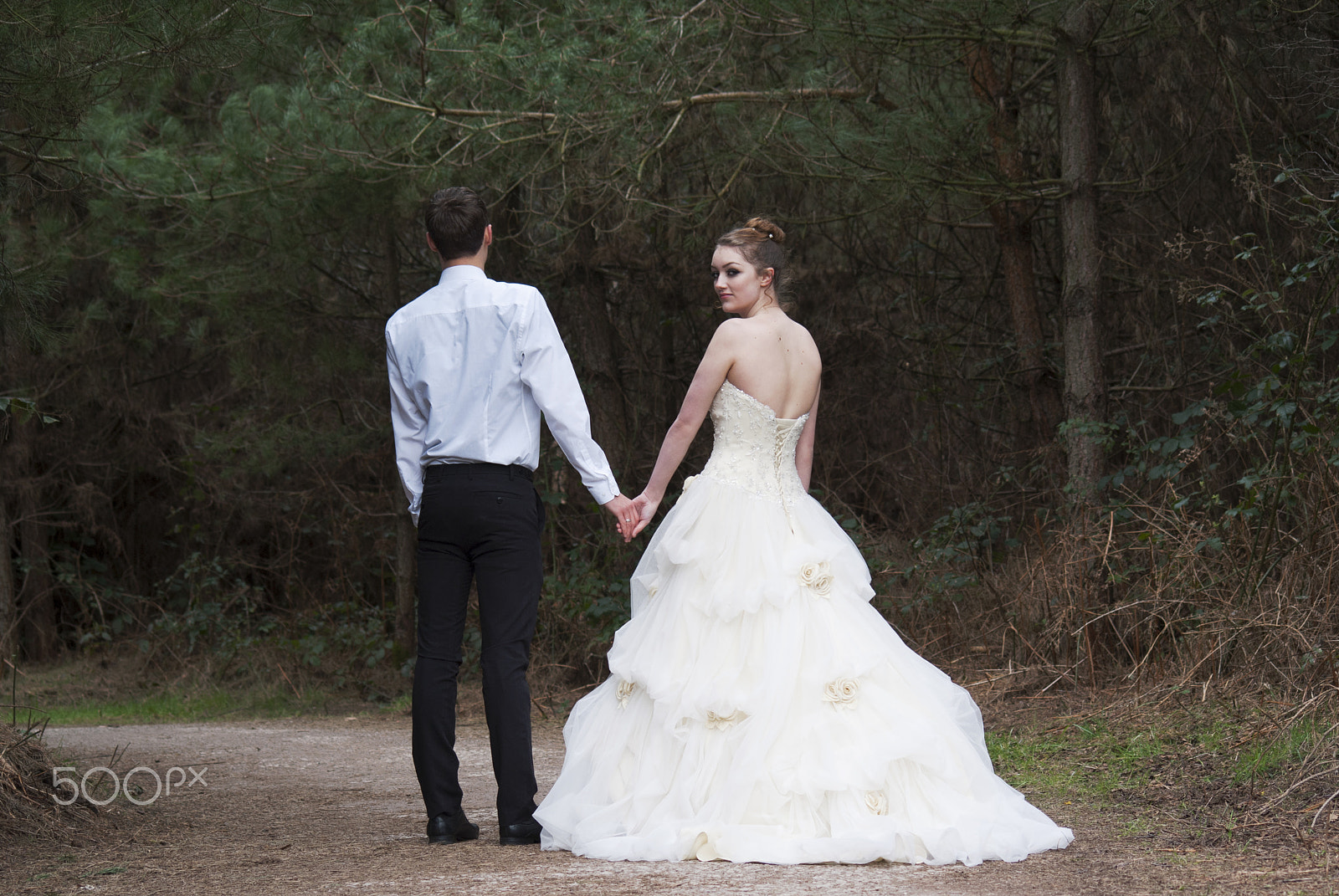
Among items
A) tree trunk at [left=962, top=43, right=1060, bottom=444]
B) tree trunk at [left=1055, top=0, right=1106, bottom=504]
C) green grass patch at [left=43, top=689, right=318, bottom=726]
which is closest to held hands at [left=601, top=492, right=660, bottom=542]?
tree trunk at [left=1055, top=0, right=1106, bottom=504]

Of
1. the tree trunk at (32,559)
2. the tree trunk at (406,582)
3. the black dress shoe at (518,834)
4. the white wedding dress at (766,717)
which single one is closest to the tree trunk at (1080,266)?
the white wedding dress at (766,717)

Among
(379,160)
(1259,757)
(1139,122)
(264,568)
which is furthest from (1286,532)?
(264,568)

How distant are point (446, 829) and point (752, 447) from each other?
1.46m

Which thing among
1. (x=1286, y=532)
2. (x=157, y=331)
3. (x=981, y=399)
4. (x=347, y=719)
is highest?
(x=157, y=331)

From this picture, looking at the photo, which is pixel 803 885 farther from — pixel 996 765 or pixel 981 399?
pixel 981 399

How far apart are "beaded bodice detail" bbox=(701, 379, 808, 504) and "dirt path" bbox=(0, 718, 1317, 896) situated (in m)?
1.23

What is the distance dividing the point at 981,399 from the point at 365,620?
5077mm

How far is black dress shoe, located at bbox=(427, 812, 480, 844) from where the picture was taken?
373 centimetres

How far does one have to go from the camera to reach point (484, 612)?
3736mm

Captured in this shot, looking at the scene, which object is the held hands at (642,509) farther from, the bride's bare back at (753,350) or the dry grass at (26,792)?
the dry grass at (26,792)

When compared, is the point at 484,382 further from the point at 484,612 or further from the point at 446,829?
the point at 446,829

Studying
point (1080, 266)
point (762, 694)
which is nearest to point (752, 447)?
point (762, 694)

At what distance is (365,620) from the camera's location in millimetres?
10445

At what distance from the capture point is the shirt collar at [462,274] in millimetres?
3812
